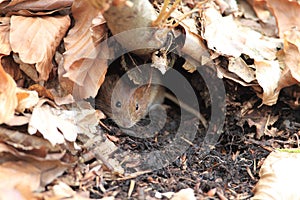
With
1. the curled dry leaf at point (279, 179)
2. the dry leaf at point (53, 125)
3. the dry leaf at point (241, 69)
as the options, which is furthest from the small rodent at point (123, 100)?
the curled dry leaf at point (279, 179)

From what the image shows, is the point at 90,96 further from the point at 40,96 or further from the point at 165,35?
the point at 165,35

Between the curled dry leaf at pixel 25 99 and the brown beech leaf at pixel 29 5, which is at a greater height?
the brown beech leaf at pixel 29 5

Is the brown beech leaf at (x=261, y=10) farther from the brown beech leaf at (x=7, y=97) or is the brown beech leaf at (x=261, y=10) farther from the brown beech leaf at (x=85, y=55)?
the brown beech leaf at (x=7, y=97)

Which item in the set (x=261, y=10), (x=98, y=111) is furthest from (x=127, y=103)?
(x=261, y=10)

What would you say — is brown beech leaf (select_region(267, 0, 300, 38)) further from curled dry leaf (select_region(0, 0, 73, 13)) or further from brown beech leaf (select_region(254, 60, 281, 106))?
curled dry leaf (select_region(0, 0, 73, 13))

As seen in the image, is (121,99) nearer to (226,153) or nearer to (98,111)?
(98,111)

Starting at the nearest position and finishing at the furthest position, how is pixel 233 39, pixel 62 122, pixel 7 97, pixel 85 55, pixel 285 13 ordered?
pixel 7 97 → pixel 62 122 → pixel 85 55 → pixel 233 39 → pixel 285 13
